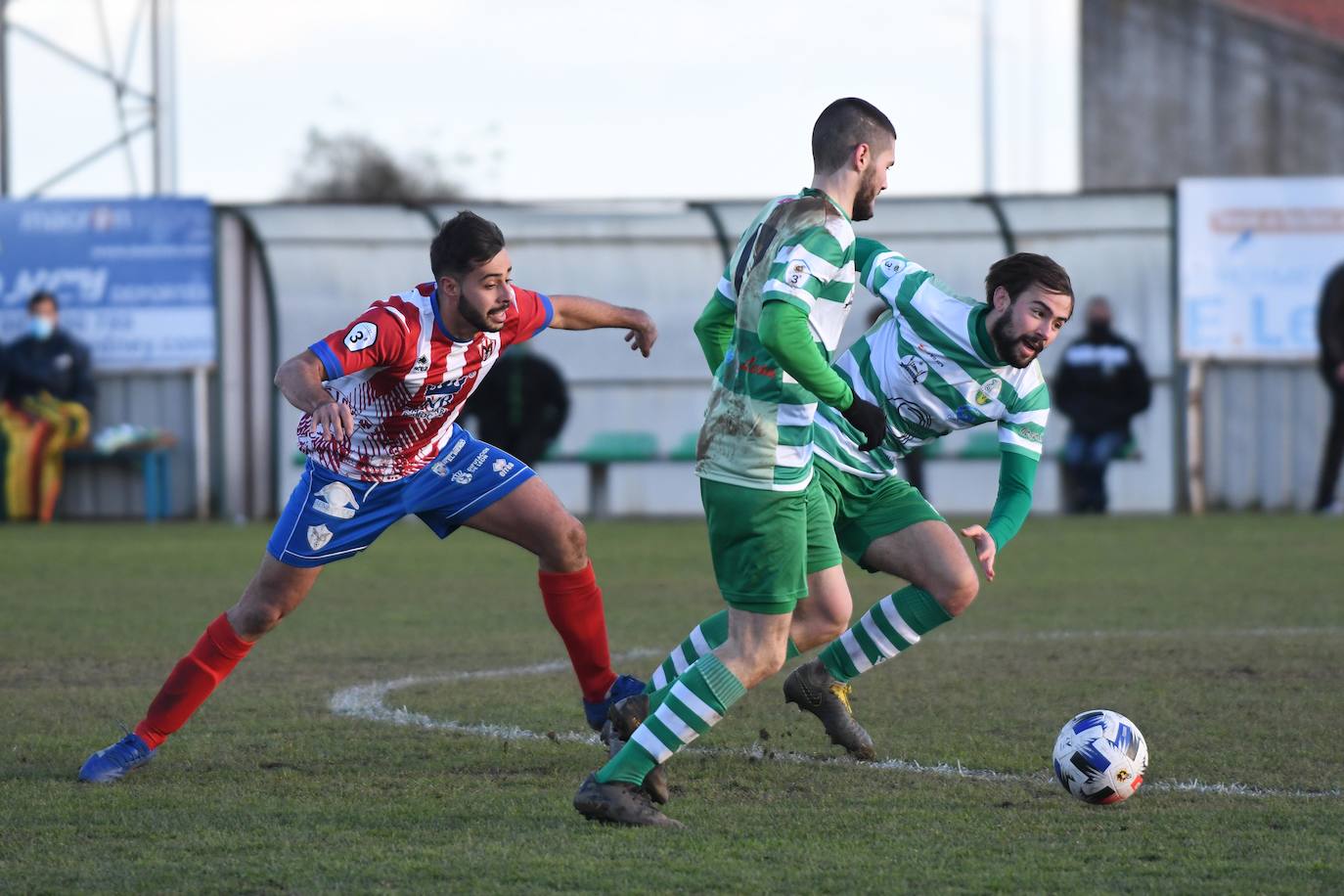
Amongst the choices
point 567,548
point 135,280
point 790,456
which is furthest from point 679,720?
point 135,280

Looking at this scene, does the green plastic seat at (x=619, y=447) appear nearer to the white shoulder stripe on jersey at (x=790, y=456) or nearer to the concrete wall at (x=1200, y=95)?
the white shoulder stripe on jersey at (x=790, y=456)

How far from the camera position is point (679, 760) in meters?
5.34

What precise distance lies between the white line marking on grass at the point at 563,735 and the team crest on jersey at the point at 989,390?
113 cm

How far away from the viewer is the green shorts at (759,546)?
14.6 feet

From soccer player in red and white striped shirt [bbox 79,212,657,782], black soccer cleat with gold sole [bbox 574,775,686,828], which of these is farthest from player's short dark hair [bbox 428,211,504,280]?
black soccer cleat with gold sole [bbox 574,775,686,828]

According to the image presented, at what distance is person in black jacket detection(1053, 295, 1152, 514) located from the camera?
55.8 ft

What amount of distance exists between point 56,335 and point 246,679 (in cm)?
1085

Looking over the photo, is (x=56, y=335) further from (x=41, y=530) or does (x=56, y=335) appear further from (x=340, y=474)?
(x=340, y=474)

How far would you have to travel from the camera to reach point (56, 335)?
1691 centimetres

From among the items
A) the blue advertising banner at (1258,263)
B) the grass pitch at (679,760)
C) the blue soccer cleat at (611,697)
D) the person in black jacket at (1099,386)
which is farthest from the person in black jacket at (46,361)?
the blue soccer cleat at (611,697)

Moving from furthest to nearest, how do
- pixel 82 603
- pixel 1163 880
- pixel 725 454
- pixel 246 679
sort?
pixel 82 603, pixel 246 679, pixel 725 454, pixel 1163 880

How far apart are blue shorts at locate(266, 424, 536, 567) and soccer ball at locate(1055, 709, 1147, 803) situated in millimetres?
1871

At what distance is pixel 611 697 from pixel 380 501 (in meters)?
0.95

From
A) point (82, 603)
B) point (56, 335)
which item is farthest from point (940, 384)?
point (56, 335)
